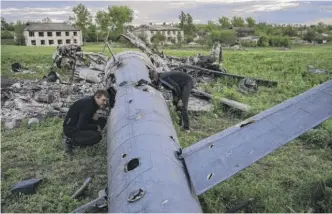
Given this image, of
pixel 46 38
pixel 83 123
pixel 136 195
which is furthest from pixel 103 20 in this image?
pixel 136 195

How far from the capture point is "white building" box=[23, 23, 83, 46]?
48281 mm

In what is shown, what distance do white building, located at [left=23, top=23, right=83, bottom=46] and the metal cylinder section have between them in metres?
43.5

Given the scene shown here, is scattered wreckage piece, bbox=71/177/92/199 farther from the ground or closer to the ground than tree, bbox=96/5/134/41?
closer to the ground

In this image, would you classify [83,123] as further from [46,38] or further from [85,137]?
[46,38]

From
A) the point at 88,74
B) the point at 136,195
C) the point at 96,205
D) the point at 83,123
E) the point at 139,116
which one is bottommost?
the point at 96,205

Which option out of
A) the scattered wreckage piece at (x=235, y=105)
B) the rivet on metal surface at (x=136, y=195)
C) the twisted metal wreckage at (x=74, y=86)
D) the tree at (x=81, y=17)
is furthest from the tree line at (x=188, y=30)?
the rivet on metal surface at (x=136, y=195)

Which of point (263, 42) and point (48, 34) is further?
point (48, 34)

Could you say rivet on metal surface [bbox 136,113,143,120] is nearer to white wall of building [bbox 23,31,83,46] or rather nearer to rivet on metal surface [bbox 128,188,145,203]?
rivet on metal surface [bbox 128,188,145,203]

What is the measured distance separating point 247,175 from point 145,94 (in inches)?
90.8

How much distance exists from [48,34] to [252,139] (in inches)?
2029

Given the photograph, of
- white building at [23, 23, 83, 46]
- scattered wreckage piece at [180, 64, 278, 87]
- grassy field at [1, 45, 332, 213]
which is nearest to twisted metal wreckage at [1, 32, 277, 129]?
scattered wreckage piece at [180, 64, 278, 87]

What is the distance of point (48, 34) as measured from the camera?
52031mm

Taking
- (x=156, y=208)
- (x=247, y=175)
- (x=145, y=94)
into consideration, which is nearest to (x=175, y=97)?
(x=145, y=94)

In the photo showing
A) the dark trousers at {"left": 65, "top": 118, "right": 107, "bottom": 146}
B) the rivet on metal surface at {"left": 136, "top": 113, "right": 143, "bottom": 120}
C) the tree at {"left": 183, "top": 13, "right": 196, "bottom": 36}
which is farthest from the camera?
the tree at {"left": 183, "top": 13, "right": 196, "bottom": 36}
